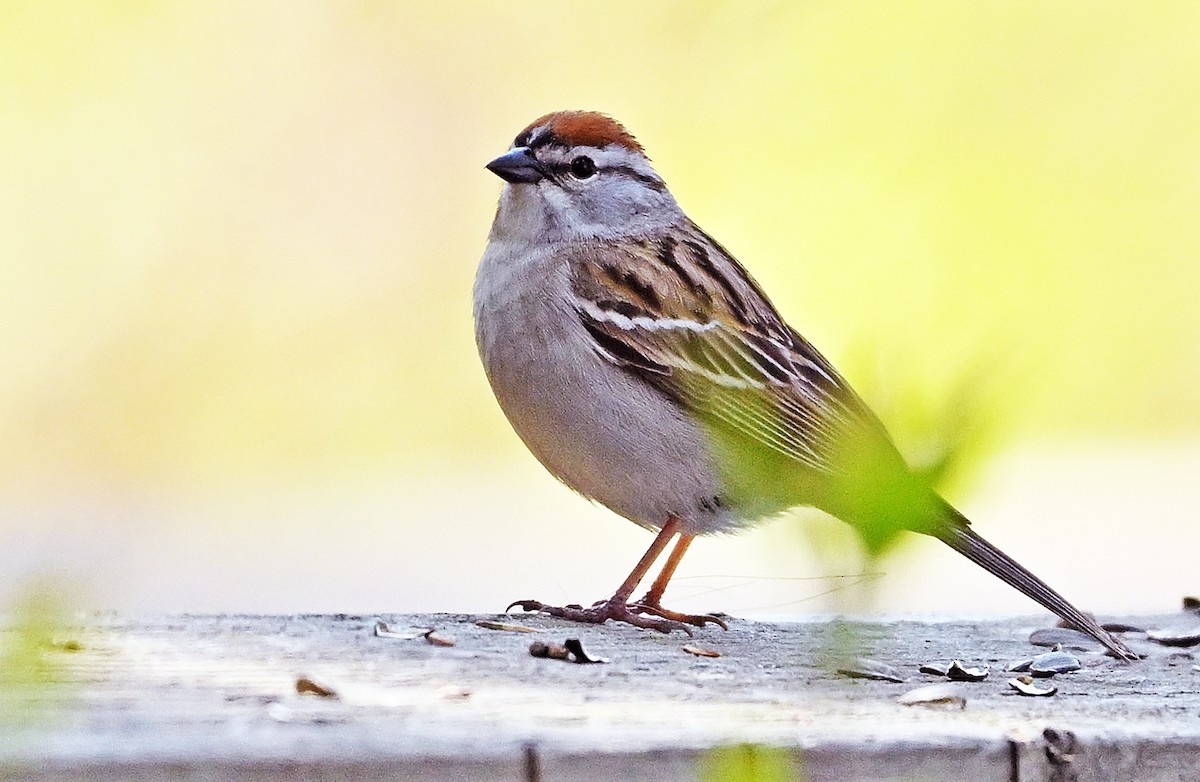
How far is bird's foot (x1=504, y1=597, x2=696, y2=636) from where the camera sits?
88.0 inches

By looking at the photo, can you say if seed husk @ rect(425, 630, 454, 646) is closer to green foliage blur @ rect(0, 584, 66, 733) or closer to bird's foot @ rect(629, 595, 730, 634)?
bird's foot @ rect(629, 595, 730, 634)

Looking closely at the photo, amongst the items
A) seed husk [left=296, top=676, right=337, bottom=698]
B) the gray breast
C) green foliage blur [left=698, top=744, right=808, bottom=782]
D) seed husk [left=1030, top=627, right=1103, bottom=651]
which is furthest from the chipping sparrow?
green foliage blur [left=698, top=744, right=808, bottom=782]

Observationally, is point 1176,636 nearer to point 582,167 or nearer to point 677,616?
point 677,616

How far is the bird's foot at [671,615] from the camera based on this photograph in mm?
2279

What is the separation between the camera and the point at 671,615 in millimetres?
2385

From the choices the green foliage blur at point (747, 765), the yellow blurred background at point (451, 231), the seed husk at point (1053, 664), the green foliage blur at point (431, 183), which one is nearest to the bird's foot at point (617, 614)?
the seed husk at point (1053, 664)

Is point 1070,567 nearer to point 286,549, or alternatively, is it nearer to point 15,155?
point 286,549

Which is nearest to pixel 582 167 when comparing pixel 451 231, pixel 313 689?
pixel 313 689

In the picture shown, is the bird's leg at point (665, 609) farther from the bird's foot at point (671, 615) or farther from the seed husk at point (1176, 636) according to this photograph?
the seed husk at point (1176, 636)

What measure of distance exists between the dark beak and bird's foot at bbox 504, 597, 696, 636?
76cm

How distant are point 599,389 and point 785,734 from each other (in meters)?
1.48

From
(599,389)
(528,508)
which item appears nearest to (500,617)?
(599,389)

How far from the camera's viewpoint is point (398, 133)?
5.05 meters

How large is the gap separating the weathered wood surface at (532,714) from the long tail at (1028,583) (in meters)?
0.12
